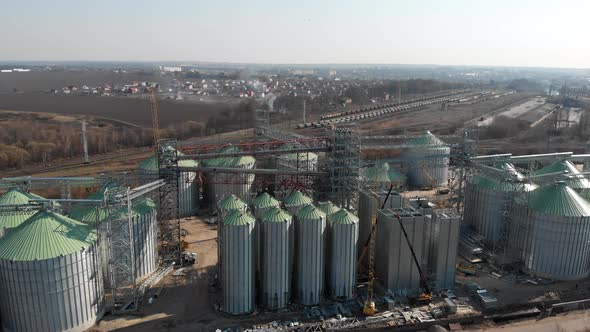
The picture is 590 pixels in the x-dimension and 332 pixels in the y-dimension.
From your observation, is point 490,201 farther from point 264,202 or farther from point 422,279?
point 264,202

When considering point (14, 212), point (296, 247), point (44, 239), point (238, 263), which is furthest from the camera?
point (14, 212)

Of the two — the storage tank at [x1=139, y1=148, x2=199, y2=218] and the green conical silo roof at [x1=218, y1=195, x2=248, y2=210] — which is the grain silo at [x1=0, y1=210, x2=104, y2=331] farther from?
the storage tank at [x1=139, y1=148, x2=199, y2=218]

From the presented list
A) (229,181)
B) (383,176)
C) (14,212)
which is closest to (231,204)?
(229,181)

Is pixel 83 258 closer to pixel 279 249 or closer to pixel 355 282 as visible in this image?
pixel 279 249

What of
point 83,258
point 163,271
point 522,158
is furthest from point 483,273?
point 83,258

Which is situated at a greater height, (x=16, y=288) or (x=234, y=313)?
(x=16, y=288)

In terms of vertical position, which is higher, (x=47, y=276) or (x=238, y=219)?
(x=238, y=219)
